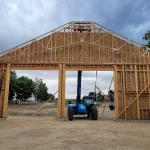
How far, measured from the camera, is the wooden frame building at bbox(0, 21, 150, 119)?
44.7 feet

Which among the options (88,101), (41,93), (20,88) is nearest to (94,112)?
(88,101)

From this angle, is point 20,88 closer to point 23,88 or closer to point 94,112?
point 23,88

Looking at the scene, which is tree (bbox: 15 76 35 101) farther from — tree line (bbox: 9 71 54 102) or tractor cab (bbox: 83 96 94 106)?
tractor cab (bbox: 83 96 94 106)

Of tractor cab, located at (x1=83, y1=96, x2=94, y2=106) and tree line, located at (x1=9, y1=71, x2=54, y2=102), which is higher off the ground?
tree line, located at (x1=9, y1=71, x2=54, y2=102)

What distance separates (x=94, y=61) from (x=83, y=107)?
374 centimetres

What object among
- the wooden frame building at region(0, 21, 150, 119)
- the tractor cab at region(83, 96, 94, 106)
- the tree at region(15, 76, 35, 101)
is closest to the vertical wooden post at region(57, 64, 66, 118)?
the wooden frame building at region(0, 21, 150, 119)

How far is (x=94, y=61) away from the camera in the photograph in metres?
14.2

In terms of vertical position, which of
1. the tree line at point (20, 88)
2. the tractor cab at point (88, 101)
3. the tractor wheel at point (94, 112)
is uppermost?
the tree line at point (20, 88)

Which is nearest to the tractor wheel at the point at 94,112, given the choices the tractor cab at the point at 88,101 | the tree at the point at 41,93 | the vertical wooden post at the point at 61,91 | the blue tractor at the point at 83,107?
the blue tractor at the point at 83,107

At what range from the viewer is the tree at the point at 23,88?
43.1 metres

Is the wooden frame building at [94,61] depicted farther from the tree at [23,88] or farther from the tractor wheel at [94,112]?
the tree at [23,88]

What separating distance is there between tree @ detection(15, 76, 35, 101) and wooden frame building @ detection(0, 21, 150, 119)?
97.9 feet

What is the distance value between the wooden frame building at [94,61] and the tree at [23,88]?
2985cm

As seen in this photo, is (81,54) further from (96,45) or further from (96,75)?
(96,75)
